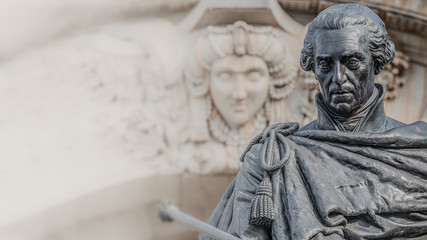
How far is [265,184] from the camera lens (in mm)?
2402

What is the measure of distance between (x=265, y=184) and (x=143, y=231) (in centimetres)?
243

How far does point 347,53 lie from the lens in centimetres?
240

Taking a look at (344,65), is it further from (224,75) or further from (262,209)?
(224,75)

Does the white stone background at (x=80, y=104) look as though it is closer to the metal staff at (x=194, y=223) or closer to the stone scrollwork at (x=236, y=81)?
the stone scrollwork at (x=236, y=81)

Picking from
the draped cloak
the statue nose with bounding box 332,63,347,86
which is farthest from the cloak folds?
the statue nose with bounding box 332,63,347,86

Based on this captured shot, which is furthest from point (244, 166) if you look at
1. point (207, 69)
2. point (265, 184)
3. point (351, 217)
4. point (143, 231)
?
point (143, 231)

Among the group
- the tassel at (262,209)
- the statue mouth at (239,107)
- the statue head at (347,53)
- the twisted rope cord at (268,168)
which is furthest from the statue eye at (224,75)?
the tassel at (262,209)

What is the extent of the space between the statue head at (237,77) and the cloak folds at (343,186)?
1911mm

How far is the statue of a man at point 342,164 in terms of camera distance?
2338 millimetres

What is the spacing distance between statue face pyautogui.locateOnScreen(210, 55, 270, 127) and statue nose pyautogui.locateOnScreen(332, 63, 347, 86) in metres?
1.98

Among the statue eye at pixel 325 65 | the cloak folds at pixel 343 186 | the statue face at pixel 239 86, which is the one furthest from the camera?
the statue face at pixel 239 86

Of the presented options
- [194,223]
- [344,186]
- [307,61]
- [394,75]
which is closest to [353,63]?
[307,61]

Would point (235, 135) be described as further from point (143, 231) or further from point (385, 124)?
point (385, 124)

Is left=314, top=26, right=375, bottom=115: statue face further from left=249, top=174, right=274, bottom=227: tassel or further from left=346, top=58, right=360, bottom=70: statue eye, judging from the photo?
left=249, top=174, right=274, bottom=227: tassel
